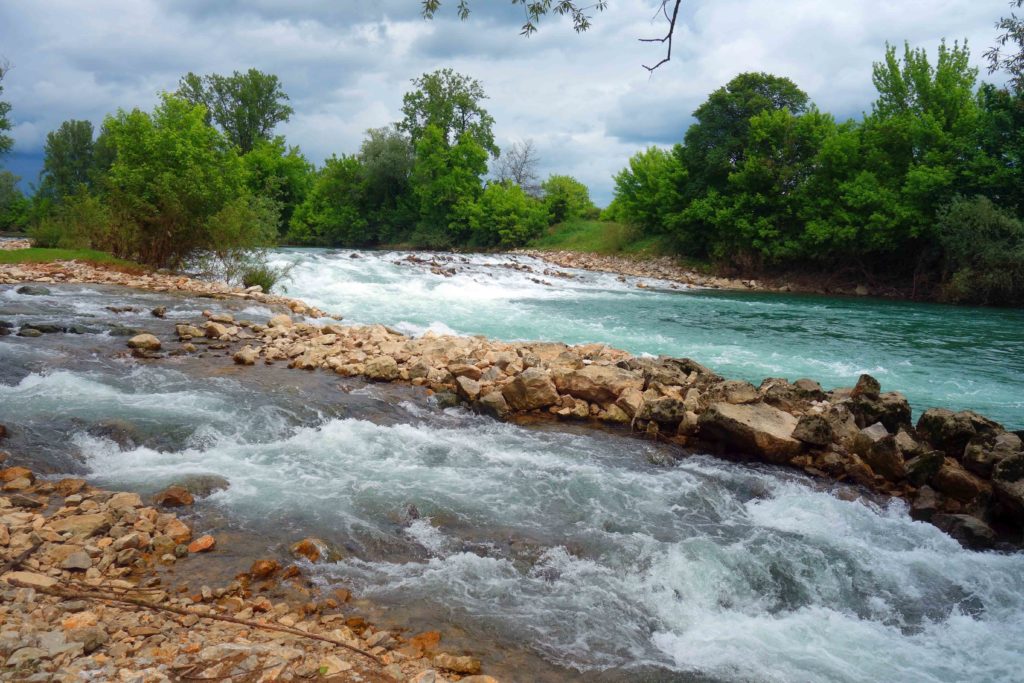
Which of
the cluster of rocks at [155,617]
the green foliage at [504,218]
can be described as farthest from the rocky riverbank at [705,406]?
the green foliage at [504,218]

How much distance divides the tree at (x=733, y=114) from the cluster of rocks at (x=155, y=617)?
3875cm

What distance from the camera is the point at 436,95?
55.9 m

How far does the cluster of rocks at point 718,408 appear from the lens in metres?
6.30

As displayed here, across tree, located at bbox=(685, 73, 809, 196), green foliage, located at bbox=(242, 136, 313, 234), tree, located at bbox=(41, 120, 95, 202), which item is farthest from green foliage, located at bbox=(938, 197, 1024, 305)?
tree, located at bbox=(41, 120, 95, 202)

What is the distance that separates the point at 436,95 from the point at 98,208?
39926mm

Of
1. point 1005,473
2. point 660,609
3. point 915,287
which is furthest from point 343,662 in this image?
point 915,287

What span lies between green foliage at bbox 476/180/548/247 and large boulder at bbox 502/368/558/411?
4390 centimetres

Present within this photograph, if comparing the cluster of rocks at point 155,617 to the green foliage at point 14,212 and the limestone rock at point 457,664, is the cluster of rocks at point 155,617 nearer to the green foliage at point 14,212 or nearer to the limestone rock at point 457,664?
the limestone rock at point 457,664

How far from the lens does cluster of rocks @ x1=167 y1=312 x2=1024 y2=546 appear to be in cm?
630

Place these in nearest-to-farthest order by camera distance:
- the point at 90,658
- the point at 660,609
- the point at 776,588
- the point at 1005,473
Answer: the point at 90,658 → the point at 660,609 → the point at 776,588 → the point at 1005,473

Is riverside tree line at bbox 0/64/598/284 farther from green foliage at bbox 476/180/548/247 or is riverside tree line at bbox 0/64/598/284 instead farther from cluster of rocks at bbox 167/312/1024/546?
cluster of rocks at bbox 167/312/1024/546

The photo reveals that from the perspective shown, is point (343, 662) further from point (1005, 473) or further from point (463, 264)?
point (463, 264)

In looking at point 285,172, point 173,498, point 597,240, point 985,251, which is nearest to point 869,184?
point 985,251

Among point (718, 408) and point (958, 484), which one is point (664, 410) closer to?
point (718, 408)
